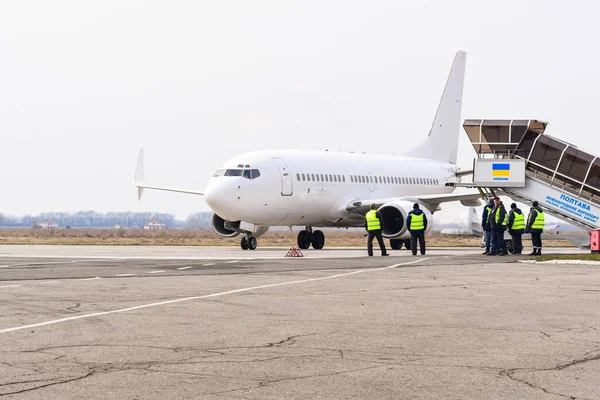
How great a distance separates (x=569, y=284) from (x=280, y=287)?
477cm

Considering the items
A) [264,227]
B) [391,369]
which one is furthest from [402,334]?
[264,227]

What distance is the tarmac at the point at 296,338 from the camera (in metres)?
6.27

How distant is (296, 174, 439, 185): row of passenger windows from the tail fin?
2.31m

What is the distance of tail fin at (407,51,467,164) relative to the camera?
45656 mm

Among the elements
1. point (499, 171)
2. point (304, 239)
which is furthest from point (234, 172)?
point (499, 171)

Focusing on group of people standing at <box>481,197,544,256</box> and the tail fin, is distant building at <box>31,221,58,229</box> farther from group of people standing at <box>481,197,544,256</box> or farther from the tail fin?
group of people standing at <box>481,197,544,256</box>

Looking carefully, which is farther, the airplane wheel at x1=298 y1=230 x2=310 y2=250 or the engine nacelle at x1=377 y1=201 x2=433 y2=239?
the airplane wheel at x1=298 y1=230 x2=310 y2=250

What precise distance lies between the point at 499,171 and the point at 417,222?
3.84 metres

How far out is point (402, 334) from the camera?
8.97 m

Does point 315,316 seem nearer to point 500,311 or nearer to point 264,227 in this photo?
point 500,311

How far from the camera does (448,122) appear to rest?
4641cm

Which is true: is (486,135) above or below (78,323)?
above

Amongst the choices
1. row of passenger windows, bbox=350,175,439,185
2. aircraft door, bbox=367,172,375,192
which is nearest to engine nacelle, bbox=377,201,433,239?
row of passenger windows, bbox=350,175,439,185

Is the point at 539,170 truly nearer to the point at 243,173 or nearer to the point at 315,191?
the point at 315,191
